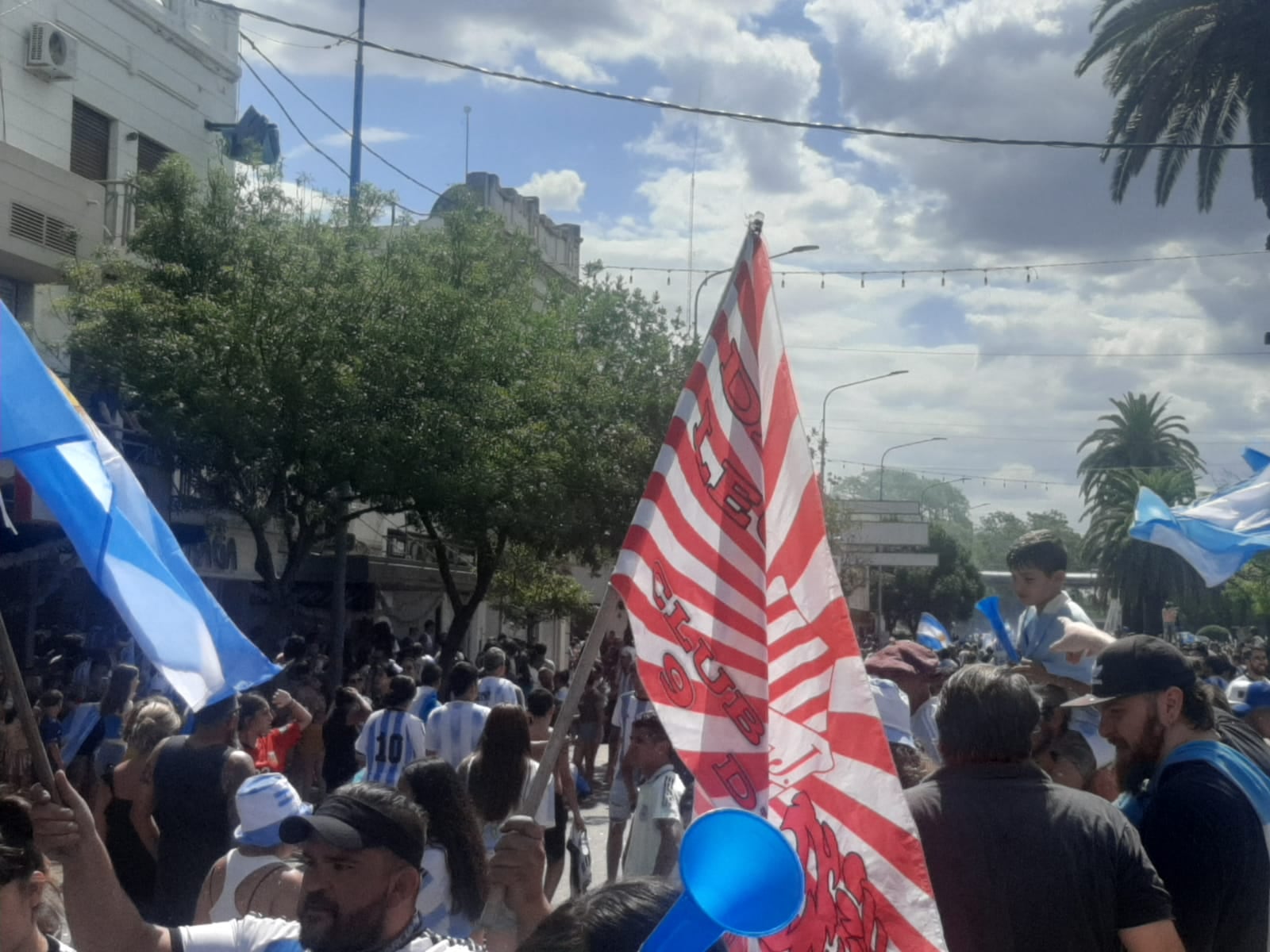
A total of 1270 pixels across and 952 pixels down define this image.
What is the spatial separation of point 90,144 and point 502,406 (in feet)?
29.6

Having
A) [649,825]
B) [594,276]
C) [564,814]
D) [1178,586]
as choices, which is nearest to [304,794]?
[564,814]

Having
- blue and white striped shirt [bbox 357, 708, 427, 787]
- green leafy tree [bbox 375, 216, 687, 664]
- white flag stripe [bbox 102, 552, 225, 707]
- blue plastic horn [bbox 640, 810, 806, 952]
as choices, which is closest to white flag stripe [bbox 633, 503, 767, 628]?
white flag stripe [bbox 102, 552, 225, 707]

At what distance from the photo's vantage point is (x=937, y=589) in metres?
71.3

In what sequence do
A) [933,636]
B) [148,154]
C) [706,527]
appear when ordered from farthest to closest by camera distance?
[148,154]
[933,636]
[706,527]

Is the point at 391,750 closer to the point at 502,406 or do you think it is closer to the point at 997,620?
the point at 997,620

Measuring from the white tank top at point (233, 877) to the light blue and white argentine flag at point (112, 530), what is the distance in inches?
32.5

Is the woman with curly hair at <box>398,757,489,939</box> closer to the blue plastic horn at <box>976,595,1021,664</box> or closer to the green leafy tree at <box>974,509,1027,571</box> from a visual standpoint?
the blue plastic horn at <box>976,595,1021,664</box>

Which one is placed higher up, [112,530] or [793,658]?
[112,530]

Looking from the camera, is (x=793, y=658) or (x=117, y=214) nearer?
(x=793, y=658)

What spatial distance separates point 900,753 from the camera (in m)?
5.64

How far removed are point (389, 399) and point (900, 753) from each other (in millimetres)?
12935

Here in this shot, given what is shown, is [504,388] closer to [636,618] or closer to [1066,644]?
[1066,644]

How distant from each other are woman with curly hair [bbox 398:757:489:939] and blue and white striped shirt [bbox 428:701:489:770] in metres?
4.11

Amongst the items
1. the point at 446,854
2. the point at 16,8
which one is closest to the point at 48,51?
the point at 16,8
